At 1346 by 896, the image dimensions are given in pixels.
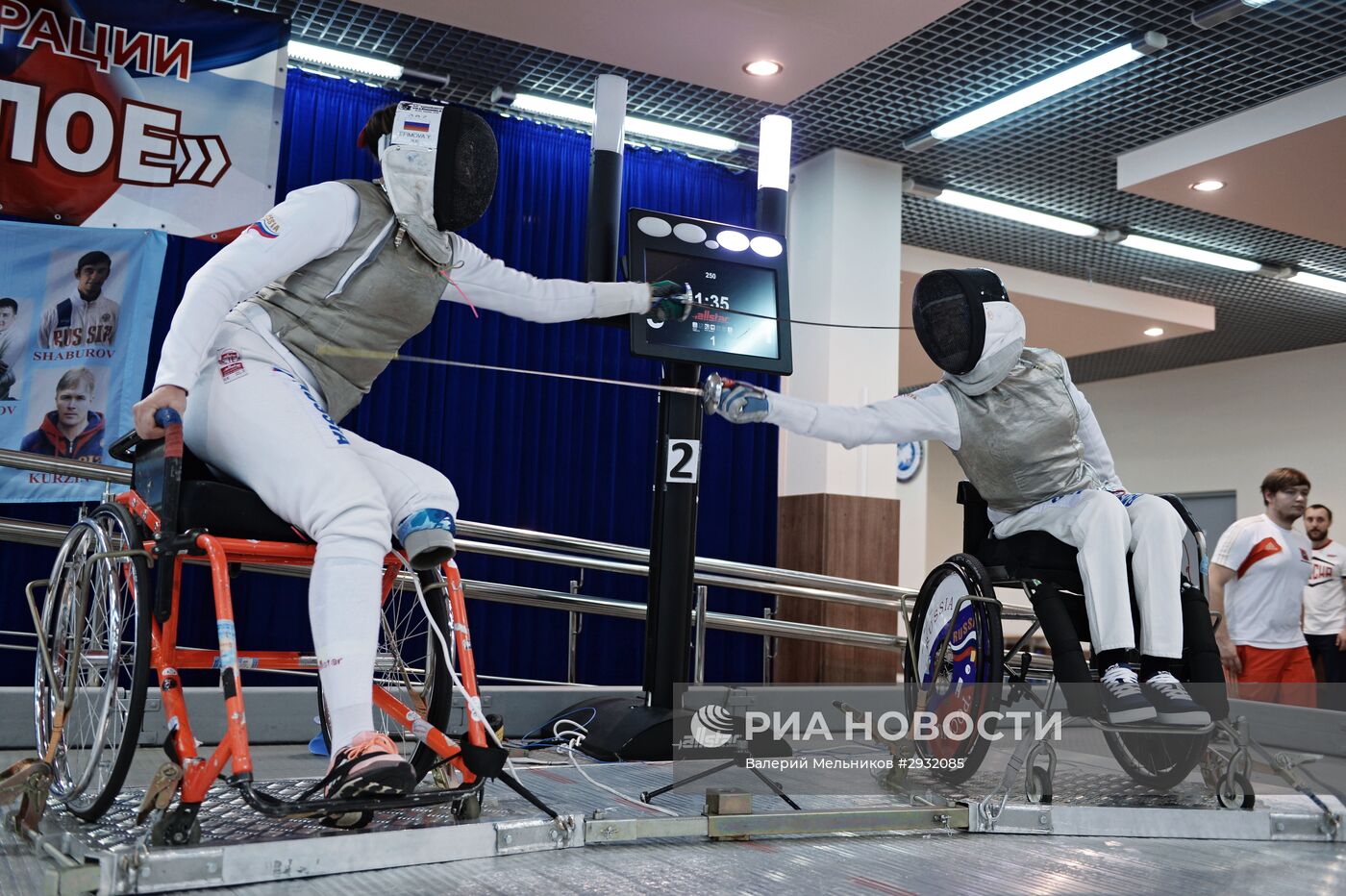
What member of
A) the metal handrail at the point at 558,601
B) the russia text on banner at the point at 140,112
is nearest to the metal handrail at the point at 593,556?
the metal handrail at the point at 558,601

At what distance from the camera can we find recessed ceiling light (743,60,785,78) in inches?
187

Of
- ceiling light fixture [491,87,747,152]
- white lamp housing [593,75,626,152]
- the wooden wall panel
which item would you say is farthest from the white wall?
white lamp housing [593,75,626,152]

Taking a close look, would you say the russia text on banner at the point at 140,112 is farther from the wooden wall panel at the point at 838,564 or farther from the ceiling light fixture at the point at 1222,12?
the ceiling light fixture at the point at 1222,12

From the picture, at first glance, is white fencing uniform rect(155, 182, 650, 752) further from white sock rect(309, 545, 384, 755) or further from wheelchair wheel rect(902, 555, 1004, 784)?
wheelchair wheel rect(902, 555, 1004, 784)

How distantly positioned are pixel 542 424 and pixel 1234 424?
7811 mm

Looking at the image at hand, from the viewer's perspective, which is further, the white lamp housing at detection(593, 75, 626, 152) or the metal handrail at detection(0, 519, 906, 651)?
the metal handrail at detection(0, 519, 906, 651)

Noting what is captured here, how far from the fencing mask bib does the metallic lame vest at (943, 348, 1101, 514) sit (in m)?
1.34

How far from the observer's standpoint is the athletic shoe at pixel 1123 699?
95.0 inches

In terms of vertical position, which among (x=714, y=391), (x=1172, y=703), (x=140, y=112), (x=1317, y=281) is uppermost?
(x=1317, y=281)

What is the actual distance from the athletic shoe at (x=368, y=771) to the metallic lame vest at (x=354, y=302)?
2.33 feet

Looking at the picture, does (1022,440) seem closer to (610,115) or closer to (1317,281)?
(610,115)

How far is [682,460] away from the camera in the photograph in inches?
126

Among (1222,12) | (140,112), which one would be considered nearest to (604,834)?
→ (140,112)

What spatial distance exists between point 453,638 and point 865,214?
4577 mm
